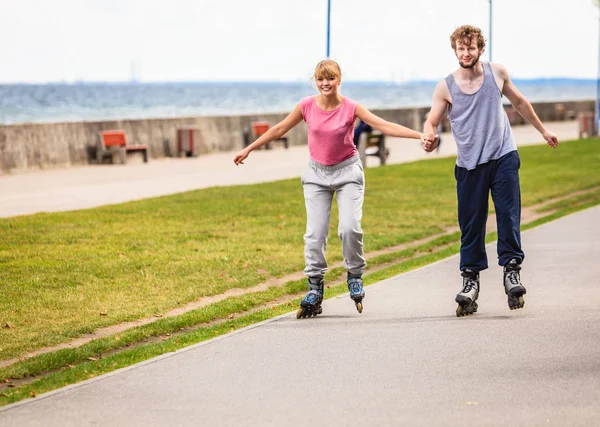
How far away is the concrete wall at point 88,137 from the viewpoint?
22.5m

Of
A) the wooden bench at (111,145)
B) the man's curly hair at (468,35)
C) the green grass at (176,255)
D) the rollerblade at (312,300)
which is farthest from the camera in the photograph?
the wooden bench at (111,145)

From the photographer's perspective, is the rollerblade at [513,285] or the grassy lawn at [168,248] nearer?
the rollerblade at [513,285]

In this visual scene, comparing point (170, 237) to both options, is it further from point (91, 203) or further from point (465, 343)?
point (465, 343)

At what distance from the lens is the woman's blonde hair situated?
7473 millimetres

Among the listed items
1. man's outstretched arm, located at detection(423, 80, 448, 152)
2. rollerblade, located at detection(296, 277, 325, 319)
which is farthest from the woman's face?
rollerblade, located at detection(296, 277, 325, 319)

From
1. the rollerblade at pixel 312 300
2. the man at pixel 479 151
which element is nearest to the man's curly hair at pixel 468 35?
the man at pixel 479 151

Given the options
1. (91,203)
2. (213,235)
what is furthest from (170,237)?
(91,203)

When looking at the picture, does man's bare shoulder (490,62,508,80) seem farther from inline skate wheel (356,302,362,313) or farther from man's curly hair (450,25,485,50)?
inline skate wheel (356,302,362,313)

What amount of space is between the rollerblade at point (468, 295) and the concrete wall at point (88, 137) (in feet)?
50.8

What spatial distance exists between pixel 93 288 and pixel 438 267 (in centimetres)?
291

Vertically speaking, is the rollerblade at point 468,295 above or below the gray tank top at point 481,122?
below

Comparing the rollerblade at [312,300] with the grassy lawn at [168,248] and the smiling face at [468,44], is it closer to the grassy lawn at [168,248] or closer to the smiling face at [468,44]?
the grassy lawn at [168,248]

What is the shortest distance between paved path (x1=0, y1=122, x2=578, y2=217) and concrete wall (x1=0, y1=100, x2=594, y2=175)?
0.37 metres

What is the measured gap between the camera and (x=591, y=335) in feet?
23.3
